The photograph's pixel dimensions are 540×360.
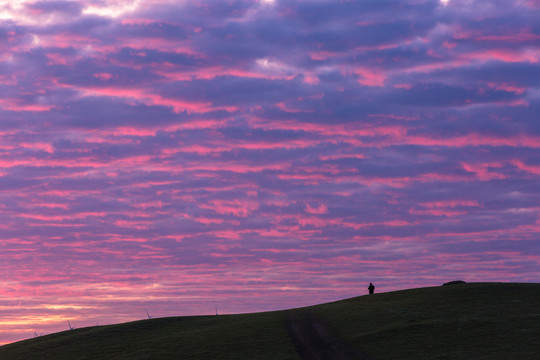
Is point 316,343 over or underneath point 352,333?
underneath

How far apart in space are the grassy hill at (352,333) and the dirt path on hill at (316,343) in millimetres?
95

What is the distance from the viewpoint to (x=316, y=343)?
2564 inches

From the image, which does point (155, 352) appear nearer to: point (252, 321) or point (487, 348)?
point (252, 321)

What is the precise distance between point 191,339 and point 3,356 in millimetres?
24713

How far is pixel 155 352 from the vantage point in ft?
228

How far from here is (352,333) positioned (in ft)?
223

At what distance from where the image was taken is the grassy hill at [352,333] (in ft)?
200

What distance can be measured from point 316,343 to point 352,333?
191 inches

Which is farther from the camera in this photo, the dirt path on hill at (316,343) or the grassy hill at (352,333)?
the grassy hill at (352,333)

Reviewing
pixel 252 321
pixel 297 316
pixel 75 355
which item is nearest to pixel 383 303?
pixel 297 316

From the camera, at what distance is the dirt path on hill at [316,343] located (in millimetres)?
59812

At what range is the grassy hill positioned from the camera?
2395 inches

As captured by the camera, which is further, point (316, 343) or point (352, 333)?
point (352, 333)

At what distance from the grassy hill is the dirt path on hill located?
0.10 metres
